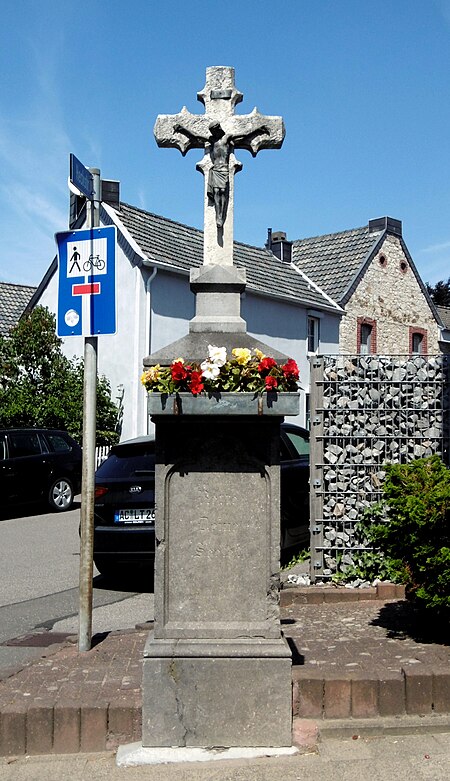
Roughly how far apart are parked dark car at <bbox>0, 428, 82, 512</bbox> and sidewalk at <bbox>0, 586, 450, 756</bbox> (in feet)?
35.1

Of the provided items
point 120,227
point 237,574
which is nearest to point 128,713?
point 237,574

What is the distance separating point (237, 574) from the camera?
189 inches

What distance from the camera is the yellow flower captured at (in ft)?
15.3

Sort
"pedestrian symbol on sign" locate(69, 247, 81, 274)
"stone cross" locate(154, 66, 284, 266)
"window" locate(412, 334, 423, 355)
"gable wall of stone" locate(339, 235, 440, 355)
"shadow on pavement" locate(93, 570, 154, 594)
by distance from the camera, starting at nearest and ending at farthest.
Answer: "stone cross" locate(154, 66, 284, 266) < "pedestrian symbol on sign" locate(69, 247, 81, 274) < "shadow on pavement" locate(93, 570, 154, 594) < "gable wall of stone" locate(339, 235, 440, 355) < "window" locate(412, 334, 423, 355)

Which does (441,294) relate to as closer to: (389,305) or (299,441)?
(389,305)

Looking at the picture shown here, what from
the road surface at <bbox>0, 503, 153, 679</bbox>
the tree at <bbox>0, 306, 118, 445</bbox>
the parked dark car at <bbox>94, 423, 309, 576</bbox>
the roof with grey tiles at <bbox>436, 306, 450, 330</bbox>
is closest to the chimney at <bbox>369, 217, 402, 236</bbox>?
the roof with grey tiles at <bbox>436, 306, 450, 330</bbox>

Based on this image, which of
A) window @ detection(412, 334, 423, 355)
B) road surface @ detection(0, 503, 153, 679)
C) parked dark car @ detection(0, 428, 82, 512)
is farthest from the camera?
window @ detection(412, 334, 423, 355)

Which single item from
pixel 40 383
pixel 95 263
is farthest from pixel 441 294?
pixel 95 263

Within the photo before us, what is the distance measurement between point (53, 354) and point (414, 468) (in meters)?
16.3

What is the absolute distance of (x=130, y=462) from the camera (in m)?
9.76

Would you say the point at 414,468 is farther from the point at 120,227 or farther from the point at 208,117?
the point at 120,227

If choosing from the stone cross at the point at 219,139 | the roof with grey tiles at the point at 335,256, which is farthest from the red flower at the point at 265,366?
the roof with grey tiles at the point at 335,256

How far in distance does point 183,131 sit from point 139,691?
342 cm

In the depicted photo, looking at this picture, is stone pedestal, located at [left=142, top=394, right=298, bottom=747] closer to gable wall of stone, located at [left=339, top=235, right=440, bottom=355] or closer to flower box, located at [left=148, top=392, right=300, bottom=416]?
flower box, located at [left=148, top=392, right=300, bottom=416]
